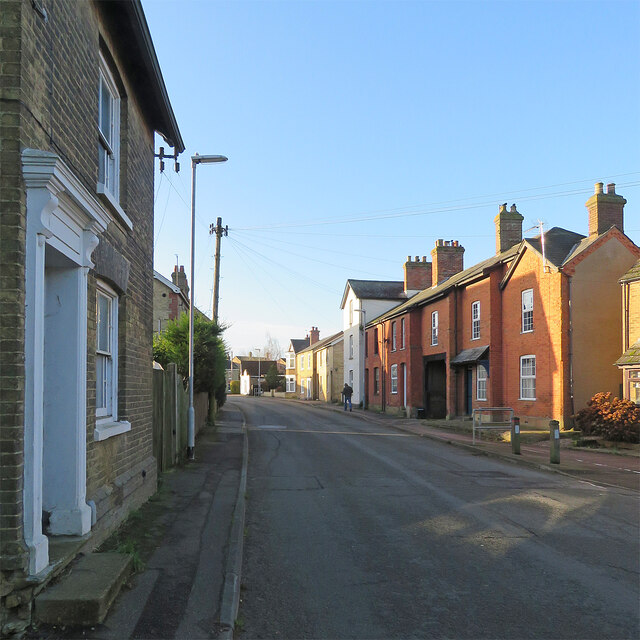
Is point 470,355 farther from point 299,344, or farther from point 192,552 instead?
point 299,344

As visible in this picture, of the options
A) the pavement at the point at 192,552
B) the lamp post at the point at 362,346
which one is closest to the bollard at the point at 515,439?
the pavement at the point at 192,552

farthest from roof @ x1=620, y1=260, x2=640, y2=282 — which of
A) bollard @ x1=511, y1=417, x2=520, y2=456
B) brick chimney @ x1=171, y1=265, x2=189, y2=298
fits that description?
brick chimney @ x1=171, y1=265, x2=189, y2=298

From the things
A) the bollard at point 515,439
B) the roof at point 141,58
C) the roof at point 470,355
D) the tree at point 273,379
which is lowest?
the tree at point 273,379

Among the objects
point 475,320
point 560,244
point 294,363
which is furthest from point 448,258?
point 294,363

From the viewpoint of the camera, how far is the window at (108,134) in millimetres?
7293

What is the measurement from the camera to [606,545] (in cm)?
723

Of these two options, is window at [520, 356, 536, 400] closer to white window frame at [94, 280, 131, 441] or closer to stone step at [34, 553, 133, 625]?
white window frame at [94, 280, 131, 441]

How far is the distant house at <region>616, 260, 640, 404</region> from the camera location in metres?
18.6

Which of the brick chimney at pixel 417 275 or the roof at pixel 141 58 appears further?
the brick chimney at pixel 417 275

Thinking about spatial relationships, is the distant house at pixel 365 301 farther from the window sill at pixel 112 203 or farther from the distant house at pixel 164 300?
the window sill at pixel 112 203

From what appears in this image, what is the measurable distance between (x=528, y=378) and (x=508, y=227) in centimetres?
784

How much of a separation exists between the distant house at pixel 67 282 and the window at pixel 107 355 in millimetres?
24

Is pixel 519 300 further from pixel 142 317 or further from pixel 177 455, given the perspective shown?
pixel 142 317

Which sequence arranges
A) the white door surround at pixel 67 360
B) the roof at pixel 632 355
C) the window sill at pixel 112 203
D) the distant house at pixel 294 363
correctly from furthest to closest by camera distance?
the distant house at pixel 294 363
the roof at pixel 632 355
the window sill at pixel 112 203
the white door surround at pixel 67 360
